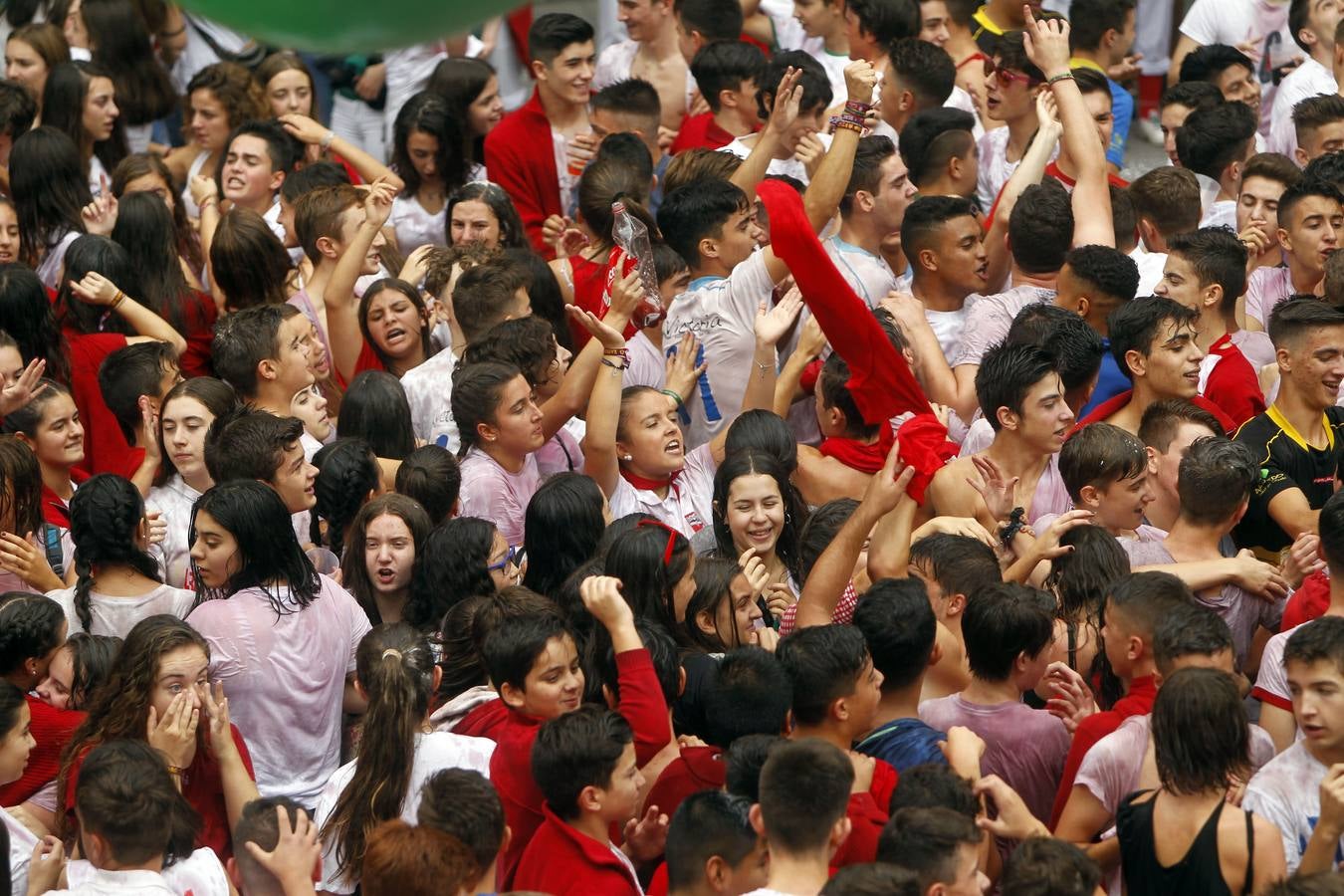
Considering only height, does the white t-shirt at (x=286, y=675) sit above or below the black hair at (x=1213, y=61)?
above

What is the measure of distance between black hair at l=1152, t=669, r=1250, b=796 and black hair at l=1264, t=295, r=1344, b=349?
2.01m

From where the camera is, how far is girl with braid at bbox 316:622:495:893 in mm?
3857

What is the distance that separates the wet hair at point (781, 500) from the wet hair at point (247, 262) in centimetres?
203

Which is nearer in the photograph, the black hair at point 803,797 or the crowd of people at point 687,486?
the black hair at point 803,797

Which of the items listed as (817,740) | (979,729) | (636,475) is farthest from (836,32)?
(817,740)

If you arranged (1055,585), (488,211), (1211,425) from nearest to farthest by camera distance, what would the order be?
(1055,585) < (1211,425) < (488,211)

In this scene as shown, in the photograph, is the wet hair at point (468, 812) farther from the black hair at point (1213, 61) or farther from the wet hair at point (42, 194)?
the black hair at point (1213, 61)

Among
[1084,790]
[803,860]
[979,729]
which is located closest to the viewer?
[803,860]

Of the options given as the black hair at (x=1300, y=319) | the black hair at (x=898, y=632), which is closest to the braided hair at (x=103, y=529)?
the black hair at (x=898, y=632)

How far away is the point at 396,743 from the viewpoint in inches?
153

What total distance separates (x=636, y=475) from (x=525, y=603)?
1.37 m

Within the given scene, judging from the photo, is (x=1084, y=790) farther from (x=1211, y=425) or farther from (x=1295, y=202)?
(x=1295, y=202)

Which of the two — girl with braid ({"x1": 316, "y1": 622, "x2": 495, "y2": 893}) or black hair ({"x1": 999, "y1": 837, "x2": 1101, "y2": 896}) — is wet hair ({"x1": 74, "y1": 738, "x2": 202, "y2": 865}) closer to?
girl with braid ({"x1": 316, "y1": 622, "x2": 495, "y2": 893})

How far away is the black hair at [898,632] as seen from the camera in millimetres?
4008
